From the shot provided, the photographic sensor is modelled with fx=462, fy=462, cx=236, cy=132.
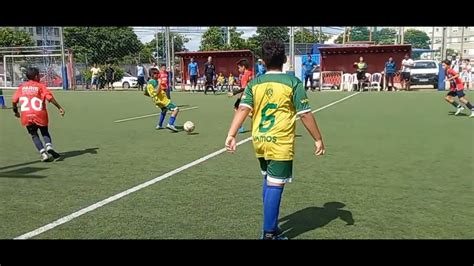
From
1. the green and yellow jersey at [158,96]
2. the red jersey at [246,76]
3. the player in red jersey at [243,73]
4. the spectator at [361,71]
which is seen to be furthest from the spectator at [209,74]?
the player in red jersey at [243,73]

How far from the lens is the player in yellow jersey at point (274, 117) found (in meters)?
4.32

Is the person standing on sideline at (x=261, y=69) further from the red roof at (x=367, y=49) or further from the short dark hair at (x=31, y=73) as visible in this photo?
the red roof at (x=367, y=49)

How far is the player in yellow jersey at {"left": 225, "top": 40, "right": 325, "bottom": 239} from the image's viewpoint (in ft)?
14.2

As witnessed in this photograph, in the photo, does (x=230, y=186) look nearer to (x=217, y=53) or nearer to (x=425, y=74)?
(x=425, y=74)

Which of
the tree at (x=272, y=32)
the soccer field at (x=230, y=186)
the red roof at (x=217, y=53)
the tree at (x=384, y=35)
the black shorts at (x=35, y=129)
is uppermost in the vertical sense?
the tree at (x=384, y=35)

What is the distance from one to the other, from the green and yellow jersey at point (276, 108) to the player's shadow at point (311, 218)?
0.93 meters

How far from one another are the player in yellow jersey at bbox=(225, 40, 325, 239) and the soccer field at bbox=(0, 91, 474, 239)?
594 millimetres

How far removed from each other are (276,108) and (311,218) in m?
1.51

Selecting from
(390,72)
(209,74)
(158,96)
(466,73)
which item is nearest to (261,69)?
(158,96)
